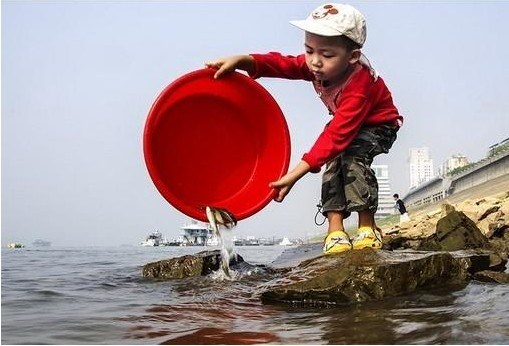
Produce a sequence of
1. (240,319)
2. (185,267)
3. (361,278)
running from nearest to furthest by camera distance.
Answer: (240,319) < (361,278) < (185,267)

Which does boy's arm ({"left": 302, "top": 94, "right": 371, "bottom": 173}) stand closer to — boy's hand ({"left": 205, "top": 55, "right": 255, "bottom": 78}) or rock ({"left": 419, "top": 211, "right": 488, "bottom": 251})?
boy's hand ({"left": 205, "top": 55, "right": 255, "bottom": 78})

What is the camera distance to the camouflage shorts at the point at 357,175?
13.3 ft

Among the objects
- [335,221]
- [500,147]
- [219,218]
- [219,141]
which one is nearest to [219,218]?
[219,218]

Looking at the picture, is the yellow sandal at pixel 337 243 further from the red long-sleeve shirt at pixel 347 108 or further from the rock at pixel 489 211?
the rock at pixel 489 211

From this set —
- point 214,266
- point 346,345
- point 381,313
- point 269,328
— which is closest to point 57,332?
point 269,328

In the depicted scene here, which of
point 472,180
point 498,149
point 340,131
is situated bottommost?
point 340,131

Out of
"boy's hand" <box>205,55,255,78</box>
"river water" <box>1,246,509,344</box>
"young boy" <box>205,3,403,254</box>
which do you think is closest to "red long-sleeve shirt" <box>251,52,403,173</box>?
"young boy" <box>205,3,403,254</box>

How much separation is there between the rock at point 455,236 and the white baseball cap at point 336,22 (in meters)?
2.72

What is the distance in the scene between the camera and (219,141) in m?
4.49

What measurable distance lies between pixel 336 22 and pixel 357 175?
107 cm

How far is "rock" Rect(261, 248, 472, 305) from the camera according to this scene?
3.03 m

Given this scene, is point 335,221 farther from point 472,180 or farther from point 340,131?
point 472,180

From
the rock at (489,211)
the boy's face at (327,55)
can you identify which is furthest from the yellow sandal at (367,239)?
the rock at (489,211)

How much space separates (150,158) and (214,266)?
67.6 inches
